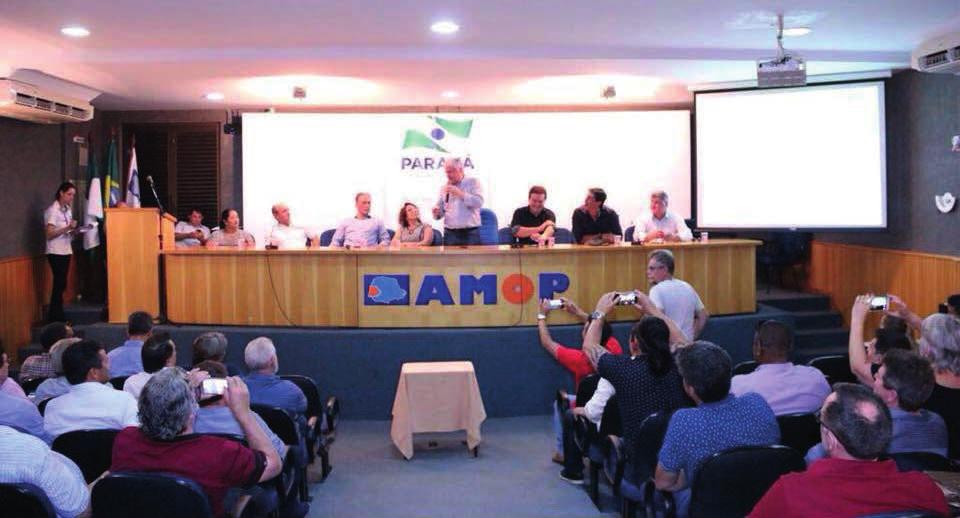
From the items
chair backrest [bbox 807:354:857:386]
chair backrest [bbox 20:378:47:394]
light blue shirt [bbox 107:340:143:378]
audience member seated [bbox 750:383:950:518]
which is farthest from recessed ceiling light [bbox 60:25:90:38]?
audience member seated [bbox 750:383:950:518]

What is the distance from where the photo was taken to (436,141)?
11336 millimetres

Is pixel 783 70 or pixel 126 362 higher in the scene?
pixel 783 70

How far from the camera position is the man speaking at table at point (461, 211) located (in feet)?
27.7

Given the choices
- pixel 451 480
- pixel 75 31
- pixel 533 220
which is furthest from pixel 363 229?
pixel 451 480

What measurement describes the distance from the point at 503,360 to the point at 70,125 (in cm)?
647

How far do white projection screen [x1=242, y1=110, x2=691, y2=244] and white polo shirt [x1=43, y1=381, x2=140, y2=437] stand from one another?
703 cm

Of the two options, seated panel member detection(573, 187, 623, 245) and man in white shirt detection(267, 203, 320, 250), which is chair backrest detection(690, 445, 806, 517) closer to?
seated panel member detection(573, 187, 623, 245)

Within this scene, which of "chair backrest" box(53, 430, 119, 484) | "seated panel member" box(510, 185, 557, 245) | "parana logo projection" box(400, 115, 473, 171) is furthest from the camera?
"parana logo projection" box(400, 115, 473, 171)

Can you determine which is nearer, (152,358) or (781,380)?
(781,380)

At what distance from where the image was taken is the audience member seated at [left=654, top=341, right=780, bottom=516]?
11.6ft

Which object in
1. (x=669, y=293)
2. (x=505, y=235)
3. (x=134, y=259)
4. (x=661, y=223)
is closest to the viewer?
(x=669, y=293)

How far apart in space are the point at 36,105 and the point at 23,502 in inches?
253

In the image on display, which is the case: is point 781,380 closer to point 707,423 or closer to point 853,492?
point 707,423

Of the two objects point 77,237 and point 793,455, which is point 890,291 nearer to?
point 793,455
